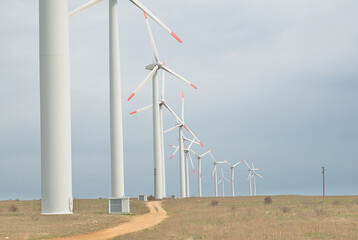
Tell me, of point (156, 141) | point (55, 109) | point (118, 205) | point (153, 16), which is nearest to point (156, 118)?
point (156, 141)

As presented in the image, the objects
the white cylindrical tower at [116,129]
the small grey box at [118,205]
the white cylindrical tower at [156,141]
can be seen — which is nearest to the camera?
the small grey box at [118,205]

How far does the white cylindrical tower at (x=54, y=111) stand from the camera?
38.5m

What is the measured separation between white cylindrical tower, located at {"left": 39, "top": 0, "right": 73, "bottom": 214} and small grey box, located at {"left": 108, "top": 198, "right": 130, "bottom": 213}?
17.6 m

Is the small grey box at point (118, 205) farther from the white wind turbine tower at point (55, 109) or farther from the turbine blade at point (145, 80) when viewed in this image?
the turbine blade at point (145, 80)

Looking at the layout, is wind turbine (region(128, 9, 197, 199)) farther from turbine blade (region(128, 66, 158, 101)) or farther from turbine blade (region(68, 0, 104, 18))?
turbine blade (region(68, 0, 104, 18))

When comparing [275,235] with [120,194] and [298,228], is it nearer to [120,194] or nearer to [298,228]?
[298,228]

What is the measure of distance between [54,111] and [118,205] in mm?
21353

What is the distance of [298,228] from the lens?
34.9 m

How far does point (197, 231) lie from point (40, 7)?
2135 centimetres

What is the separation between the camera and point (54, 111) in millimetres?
38531

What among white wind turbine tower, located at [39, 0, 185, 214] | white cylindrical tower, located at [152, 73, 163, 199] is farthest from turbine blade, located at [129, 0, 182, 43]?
white cylindrical tower, located at [152, 73, 163, 199]

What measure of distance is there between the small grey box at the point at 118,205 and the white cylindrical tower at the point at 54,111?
692 inches

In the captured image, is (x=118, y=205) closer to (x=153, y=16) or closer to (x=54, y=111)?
(x=54, y=111)

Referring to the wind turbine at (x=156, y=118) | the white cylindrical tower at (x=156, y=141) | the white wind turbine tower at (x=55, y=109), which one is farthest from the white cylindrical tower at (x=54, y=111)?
the white cylindrical tower at (x=156, y=141)
